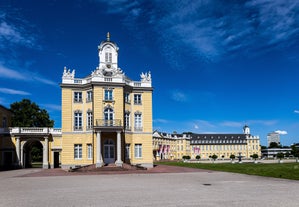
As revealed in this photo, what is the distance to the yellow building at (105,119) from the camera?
124ft

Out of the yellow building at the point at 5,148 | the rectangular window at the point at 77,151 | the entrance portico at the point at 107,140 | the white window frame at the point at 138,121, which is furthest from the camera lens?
the yellow building at the point at 5,148

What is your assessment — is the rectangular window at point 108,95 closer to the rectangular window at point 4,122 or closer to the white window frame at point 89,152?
the white window frame at point 89,152

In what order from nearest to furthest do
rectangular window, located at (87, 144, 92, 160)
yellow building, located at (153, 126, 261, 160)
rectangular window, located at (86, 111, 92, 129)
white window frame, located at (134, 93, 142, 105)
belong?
rectangular window, located at (87, 144, 92, 160), rectangular window, located at (86, 111, 92, 129), white window frame, located at (134, 93, 142, 105), yellow building, located at (153, 126, 261, 160)

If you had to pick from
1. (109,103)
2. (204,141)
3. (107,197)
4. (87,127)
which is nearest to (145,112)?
(109,103)

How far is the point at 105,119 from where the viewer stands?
38125 millimetres

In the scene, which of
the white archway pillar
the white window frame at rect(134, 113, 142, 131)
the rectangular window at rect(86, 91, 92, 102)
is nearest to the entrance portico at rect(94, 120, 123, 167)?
the white window frame at rect(134, 113, 142, 131)

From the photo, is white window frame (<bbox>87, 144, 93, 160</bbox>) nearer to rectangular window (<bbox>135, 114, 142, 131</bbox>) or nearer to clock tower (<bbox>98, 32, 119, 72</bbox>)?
rectangular window (<bbox>135, 114, 142, 131</bbox>)

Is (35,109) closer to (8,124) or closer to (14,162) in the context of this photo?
(8,124)

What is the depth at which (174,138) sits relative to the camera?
403ft

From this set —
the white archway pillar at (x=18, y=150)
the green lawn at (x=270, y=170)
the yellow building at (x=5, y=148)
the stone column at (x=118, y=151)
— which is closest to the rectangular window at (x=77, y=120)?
the stone column at (x=118, y=151)

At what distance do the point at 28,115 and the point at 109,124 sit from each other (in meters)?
30.7

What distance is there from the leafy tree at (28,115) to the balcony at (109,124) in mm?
28182

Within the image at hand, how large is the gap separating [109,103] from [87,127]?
164 inches

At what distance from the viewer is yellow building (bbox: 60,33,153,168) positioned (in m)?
37.7
